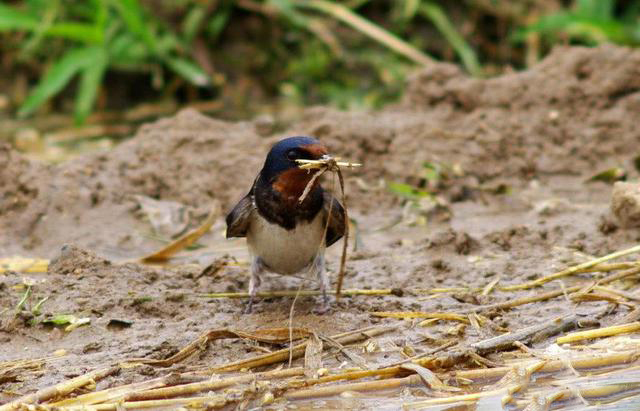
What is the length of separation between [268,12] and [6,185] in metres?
4.37

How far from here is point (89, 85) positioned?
31.7ft

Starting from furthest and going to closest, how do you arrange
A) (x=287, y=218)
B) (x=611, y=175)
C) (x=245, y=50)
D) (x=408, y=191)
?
1. (x=245, y=50)
2. (x=611, y=175)
3. (x=408, y=191)
4. (x=287, y=218)

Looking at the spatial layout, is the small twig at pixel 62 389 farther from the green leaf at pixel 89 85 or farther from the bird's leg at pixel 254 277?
the green leaf at pixel 89 85

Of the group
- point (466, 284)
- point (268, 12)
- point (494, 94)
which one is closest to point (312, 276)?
point (466, 284)

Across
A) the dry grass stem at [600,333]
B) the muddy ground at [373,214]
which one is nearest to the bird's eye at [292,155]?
the muddy ground at [373,214]

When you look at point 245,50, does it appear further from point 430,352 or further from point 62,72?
point 430,352

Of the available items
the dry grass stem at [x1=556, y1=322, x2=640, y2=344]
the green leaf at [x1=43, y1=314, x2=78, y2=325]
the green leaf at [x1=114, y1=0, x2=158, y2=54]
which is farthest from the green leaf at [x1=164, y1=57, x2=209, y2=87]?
the dry grass stem at [x1=556, y1=322, x2=640, y2=344]

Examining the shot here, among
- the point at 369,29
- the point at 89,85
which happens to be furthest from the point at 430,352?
the point at 369,29

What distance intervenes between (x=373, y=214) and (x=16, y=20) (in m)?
4.55

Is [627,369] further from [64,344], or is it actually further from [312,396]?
[64,344]

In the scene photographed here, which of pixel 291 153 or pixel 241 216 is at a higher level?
pixel 291 153

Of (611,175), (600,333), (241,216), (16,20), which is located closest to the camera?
(600,333)

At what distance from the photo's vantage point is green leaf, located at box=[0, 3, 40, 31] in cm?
979

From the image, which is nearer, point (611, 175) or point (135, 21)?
point (611, 175)
